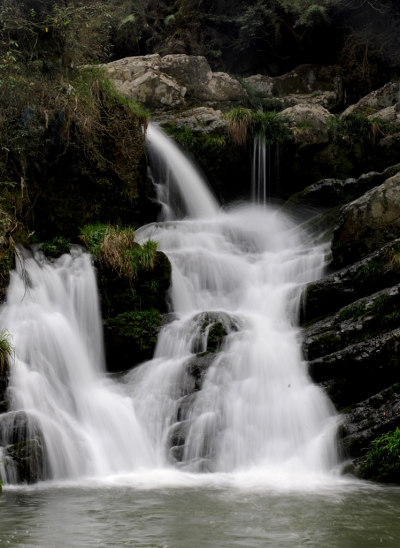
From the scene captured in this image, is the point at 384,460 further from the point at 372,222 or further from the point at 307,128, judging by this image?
the point at 307,128

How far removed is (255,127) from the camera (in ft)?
44.8

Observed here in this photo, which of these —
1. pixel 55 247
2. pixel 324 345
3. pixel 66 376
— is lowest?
pixel 66 376

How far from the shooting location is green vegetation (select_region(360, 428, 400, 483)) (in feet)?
18.3

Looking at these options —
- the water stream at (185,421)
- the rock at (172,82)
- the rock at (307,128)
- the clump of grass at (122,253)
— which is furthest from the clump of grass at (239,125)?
the clump of grass at (122,253)

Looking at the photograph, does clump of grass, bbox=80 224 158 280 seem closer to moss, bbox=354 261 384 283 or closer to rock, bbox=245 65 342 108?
moss, bbox=354 261 384 283

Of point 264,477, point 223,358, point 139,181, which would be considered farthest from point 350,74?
point 264,477

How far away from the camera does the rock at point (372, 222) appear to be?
9062 millimetres

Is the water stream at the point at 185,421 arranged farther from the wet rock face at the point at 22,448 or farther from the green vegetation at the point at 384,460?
the green vegetation at the point at 384,460

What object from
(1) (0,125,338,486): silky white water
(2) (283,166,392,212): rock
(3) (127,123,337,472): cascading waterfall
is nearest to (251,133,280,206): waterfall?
(2) (283,166,392,212): rock

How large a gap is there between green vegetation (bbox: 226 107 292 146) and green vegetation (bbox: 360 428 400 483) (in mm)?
9308

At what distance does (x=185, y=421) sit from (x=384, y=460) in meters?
2.43

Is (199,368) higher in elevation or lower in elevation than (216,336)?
lower

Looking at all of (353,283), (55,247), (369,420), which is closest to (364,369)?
(369,420)

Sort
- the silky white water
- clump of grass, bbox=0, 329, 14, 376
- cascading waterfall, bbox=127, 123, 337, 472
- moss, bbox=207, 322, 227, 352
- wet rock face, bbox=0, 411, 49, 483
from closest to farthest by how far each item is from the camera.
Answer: wet rock face, bbox=0, 411, 49, 483, the silky white water, cascading waterfall, bbox=127, 123, 337, 472, clump of grass, bbox=0, 329, 14, 376, moss, bbox=207, 322, 227, 352
